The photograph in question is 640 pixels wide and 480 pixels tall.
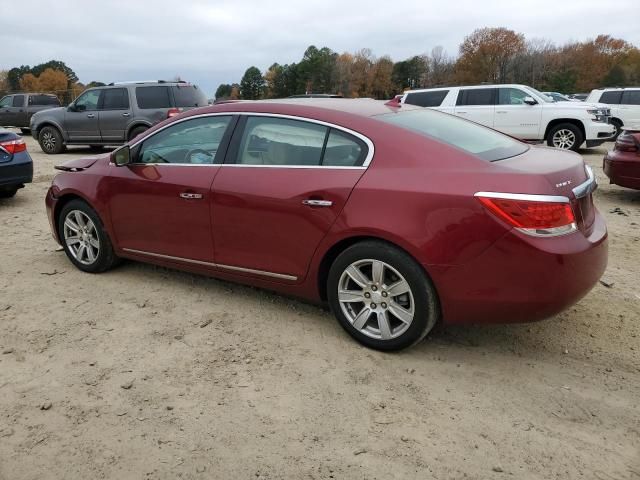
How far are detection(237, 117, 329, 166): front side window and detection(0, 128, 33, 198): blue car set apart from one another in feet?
18.0

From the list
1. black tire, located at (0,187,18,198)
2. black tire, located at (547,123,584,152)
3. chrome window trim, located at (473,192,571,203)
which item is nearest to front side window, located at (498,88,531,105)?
black tire, located at (547,123,584,152)

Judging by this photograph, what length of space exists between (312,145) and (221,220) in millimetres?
861

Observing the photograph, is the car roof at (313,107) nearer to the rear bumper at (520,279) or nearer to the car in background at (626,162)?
the rear bumper at (520,279)

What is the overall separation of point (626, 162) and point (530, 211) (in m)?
5.74

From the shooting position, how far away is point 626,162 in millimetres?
7688

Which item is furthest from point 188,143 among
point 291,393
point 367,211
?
point 291,393

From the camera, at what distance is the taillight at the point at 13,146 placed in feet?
26.2

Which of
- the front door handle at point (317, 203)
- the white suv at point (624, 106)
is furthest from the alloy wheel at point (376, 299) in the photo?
the white suv at point (624, 106)

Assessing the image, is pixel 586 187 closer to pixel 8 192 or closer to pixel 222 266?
pixel 222 266

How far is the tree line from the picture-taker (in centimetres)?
8650

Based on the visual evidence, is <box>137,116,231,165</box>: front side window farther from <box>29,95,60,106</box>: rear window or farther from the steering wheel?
<box>29,95,60,106</box>: rear window

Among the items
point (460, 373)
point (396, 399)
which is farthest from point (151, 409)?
point (460, 373)

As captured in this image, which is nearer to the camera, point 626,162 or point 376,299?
point 376,299

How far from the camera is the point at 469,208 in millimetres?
3023
